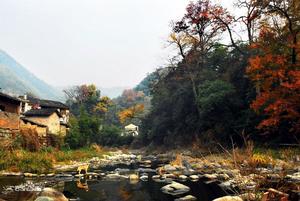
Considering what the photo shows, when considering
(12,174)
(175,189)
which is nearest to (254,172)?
(175,189)

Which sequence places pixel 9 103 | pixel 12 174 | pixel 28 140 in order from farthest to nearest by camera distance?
pixel 9 103
pixel 28 140
pixel 12 174

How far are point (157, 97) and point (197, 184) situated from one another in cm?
3637

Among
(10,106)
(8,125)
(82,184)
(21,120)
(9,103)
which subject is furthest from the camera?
(21,120)

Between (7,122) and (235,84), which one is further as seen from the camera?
(235,84)

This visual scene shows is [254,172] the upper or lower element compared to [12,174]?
upper

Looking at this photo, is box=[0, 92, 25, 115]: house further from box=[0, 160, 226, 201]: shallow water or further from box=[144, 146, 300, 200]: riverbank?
box=[144, 146, 300, 200]: riverbank

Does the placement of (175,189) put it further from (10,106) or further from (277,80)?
(10,106)

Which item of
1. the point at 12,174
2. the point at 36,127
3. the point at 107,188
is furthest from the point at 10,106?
the point at 107,188

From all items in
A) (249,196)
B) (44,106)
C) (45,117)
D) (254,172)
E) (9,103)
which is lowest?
(249,196)

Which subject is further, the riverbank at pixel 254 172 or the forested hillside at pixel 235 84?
the forested hillside at pixel 235 84

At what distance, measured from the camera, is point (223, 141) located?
28.2 metres

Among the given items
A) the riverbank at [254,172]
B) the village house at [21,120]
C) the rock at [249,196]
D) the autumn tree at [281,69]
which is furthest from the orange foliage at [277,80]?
the village house at [21,120]

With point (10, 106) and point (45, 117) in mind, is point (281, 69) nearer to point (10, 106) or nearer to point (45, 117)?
point (10, 106)

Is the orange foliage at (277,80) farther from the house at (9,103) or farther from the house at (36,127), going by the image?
the house at (9,103)
